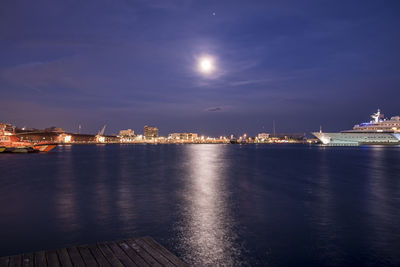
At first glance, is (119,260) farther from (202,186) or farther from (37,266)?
(202,186)

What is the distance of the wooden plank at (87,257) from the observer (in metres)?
6.71

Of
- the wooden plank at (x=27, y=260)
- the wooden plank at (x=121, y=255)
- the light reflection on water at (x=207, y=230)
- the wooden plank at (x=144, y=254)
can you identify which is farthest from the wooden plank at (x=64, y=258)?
the light reflection on water at (x=207, y=230)

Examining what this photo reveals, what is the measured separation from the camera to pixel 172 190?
82.5 ft

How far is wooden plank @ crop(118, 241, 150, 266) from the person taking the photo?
6.78 metres

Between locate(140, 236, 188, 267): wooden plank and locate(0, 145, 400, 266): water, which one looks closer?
locate(140, 236, 188, 267): wooden plank

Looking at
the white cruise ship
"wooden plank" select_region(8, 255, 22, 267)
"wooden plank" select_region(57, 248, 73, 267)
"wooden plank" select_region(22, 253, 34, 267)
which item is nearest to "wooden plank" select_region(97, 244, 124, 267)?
"wooden plank" select_region(57, 248, 73, 267)

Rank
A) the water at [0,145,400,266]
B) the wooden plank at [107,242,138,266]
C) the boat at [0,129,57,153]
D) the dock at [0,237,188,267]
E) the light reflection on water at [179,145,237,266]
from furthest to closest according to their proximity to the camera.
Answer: the boat at [0,129,57,153]
the water at [0,145,400,266]
the light reflection on water at [179,145,237,266]
the wooden plank at [107,242,138,266]
the dock at [0,237,188,267]

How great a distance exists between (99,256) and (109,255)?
0.25m

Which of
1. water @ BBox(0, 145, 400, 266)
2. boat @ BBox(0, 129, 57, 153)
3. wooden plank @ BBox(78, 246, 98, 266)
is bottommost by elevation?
water @ BBox(0, 145, 400, 266)

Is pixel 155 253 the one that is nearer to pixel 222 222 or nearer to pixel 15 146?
pixel 222 222

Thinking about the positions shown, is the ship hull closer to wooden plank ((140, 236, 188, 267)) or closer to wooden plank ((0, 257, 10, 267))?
wooden plank ((140, 236, 188, 267))

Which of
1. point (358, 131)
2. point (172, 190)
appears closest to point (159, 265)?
point (172, 190)

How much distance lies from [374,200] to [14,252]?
23.4m

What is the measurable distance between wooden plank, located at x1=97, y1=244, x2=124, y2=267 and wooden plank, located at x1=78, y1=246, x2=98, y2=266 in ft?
1.08
